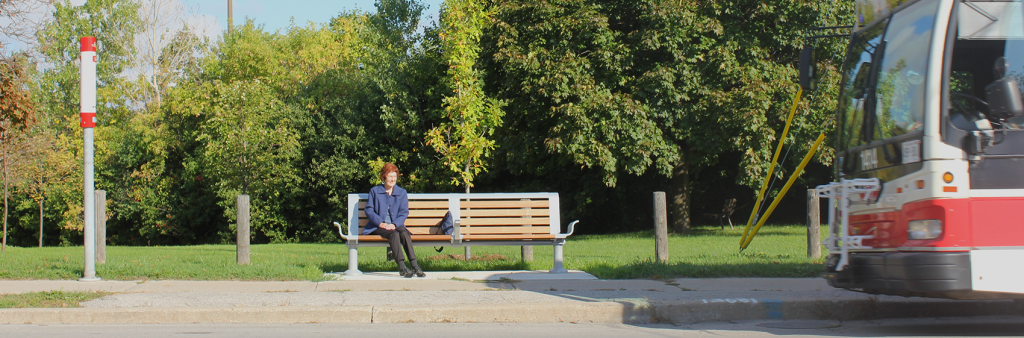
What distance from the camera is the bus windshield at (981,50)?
17.1 ft

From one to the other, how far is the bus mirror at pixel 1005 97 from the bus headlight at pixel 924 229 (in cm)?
84

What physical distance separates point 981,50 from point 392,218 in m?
6.07

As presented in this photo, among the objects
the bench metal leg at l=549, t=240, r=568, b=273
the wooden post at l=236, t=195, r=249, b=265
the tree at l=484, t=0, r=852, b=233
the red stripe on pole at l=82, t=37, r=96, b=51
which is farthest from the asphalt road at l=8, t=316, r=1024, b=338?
the tree at l=484, t=0, r=852, b=233

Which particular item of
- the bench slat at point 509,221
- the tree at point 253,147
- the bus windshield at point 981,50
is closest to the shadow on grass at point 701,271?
the bench slat at point 509,221

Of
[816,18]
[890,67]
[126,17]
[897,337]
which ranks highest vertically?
[126,17]

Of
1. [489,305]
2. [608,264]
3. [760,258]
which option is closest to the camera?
[489,305]

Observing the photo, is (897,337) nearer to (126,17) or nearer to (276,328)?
(276,328)

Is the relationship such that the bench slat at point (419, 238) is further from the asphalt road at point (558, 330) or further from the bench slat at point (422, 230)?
the asphalt road at point (558, 330)

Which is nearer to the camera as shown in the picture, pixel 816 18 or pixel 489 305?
pixel 489 305

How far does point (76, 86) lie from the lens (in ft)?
130

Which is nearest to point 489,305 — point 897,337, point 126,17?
point 897,337

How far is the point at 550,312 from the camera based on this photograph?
6.41 m

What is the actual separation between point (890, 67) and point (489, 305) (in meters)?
3.78

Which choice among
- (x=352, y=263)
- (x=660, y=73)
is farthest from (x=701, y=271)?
(x=660, y=73)
